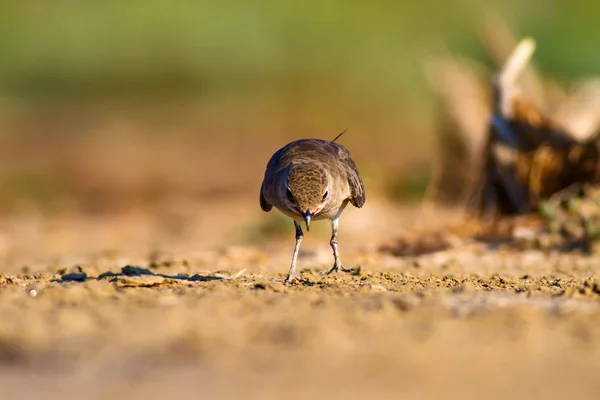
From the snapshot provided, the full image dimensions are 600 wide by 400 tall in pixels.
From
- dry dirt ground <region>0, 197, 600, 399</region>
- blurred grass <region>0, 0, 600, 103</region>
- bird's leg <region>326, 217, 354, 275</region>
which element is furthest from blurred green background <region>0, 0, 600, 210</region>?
dry dirt ground <region>0, 197, 600, 399</region>

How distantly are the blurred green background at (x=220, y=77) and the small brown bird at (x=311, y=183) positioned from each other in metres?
9.09

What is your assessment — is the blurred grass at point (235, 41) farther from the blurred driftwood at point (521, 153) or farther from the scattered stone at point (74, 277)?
the scattered stone at point (74, 277)

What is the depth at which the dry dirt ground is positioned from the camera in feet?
11.9

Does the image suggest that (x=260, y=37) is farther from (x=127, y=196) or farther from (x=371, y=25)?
(x=127, y=196)

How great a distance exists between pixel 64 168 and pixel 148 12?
337 inches

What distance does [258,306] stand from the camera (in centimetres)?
475

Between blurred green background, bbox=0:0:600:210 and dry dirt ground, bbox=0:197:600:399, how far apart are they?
10.2 metres

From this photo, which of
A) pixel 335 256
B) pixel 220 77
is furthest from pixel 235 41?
pixel 335 256

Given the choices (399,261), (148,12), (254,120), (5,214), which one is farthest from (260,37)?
(399,261)

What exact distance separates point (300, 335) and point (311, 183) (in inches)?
74.9

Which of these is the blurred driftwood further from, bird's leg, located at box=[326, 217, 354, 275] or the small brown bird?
the small brown bird

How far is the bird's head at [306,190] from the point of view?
19.4 feet

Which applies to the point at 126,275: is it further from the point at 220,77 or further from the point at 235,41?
the point at 235,41

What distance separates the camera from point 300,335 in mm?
4152
